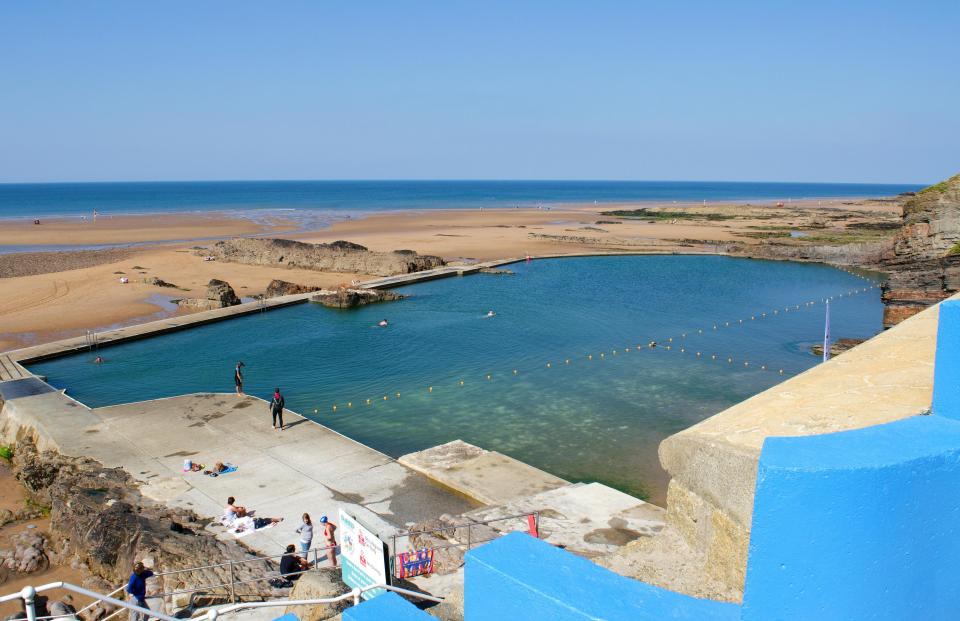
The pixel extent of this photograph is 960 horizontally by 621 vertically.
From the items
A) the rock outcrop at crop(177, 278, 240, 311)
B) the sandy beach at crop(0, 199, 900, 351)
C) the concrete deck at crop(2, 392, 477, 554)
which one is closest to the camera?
the concrete deck at crop(2, 392, 477, 554)

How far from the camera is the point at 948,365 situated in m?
3.93

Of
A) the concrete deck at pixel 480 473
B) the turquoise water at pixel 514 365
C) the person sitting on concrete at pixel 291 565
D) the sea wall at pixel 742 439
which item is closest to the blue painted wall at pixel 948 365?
the sea wall at pixel 742 439

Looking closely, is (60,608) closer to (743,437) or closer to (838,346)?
(743,437)

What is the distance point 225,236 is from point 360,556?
77739 mm

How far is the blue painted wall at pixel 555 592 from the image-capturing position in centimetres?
316

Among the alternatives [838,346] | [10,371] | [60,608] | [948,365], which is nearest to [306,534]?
[60,608]

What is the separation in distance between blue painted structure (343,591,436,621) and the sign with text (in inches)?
200

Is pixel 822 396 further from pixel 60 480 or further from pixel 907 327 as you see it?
pixel 60 480

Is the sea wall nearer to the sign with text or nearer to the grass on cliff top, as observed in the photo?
the sign with text

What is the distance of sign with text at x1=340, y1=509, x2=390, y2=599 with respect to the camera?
9320 millimetres

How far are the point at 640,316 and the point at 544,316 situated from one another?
5.47 metres

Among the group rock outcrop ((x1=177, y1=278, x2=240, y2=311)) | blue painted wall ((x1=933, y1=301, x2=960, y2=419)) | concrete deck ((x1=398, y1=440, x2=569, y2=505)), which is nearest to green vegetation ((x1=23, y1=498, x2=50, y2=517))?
concrete deck ((x1=398, y1=440, x2=569, y2=505))

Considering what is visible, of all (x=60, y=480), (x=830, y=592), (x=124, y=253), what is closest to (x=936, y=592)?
(x=830, y=592)

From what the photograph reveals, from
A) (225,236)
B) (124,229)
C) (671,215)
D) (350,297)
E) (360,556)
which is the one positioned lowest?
(360,556)
